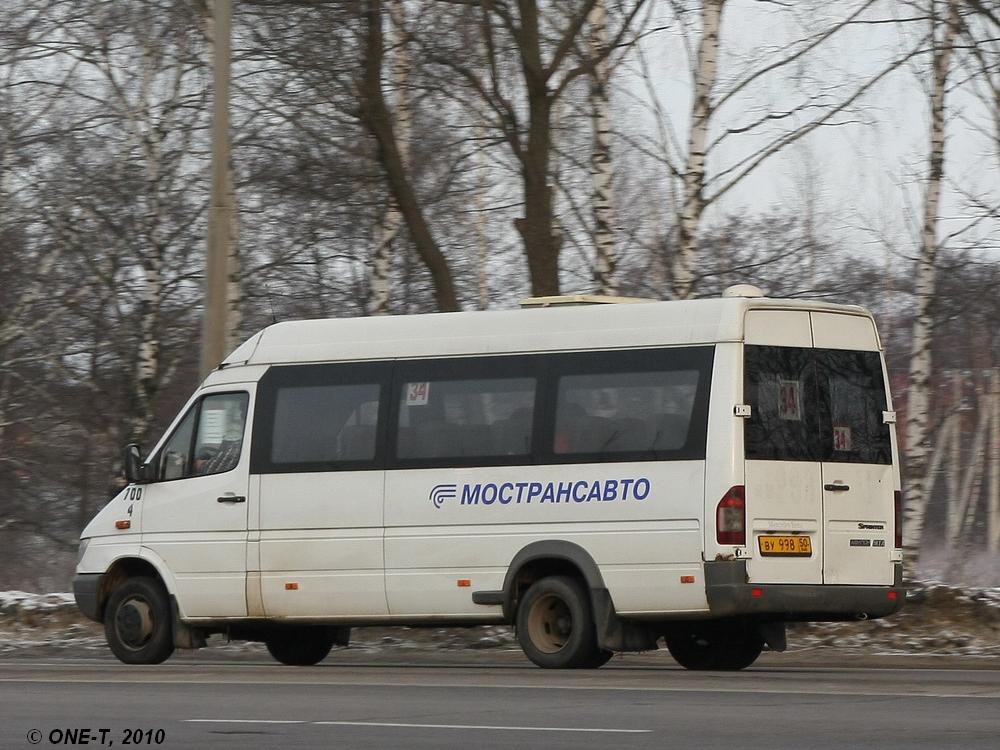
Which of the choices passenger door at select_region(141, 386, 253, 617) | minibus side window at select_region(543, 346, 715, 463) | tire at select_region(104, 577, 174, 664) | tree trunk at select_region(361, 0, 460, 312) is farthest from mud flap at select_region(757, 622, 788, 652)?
tree trunk at select_region(361, 0, 460, 312)

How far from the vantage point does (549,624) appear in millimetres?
14094

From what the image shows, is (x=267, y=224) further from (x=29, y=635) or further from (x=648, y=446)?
(x=648, y=446)

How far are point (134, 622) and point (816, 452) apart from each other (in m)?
5.64

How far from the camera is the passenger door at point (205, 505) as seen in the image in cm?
1534

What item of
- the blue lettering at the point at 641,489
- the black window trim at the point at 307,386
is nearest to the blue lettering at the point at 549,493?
the blue lettering at the point at 641,489

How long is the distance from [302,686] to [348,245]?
58.8ft

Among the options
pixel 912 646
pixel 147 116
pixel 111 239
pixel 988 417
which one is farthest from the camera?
pixel 988 417

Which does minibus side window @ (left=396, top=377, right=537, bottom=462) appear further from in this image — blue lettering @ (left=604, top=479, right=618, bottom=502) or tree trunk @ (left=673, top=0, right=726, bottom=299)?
tree trunk @ (left=673, top=0, right=726, bottom=299)

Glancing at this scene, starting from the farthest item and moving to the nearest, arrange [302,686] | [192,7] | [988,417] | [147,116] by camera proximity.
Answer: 1. [988,417]
2. [147,116]
3. [192,7]
4. [302,686]

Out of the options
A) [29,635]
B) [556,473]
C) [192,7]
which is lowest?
[29,635]

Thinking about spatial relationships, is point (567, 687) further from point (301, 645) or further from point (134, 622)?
point (134, 622)

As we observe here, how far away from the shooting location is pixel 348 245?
2939 centimetres

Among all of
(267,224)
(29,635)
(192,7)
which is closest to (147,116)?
(267,224)

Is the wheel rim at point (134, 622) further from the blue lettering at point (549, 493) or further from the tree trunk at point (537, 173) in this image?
the tree trunk at point (537, 173)
